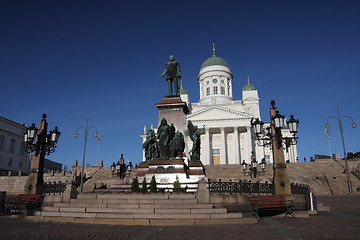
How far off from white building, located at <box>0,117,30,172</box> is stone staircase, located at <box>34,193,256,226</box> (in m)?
58.1

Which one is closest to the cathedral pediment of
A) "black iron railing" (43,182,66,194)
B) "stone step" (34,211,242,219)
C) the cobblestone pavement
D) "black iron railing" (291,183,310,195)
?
"black iron railing" (291,183,310,195)

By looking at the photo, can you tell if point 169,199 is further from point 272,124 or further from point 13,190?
point 13,190

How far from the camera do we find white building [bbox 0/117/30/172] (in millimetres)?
61553

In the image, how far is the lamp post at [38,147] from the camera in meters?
14.3

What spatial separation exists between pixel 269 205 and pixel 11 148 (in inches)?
2655

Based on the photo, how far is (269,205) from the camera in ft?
37.1

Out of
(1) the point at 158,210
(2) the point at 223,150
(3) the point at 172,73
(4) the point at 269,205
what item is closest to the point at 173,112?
(3) the point at 172,73

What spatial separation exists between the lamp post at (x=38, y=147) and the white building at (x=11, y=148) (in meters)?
53.7

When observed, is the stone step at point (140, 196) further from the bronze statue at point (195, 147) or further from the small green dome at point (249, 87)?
the small green dome at point (249, 87)

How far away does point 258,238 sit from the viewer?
23.1 feet

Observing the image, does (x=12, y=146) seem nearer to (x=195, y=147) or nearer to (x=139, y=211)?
(x=195, y=147)

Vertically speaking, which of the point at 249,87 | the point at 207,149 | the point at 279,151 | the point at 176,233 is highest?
the point at 249,87

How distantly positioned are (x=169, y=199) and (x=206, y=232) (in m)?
3.75

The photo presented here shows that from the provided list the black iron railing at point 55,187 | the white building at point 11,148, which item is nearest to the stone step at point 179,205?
the black iron railing at point 55,187
